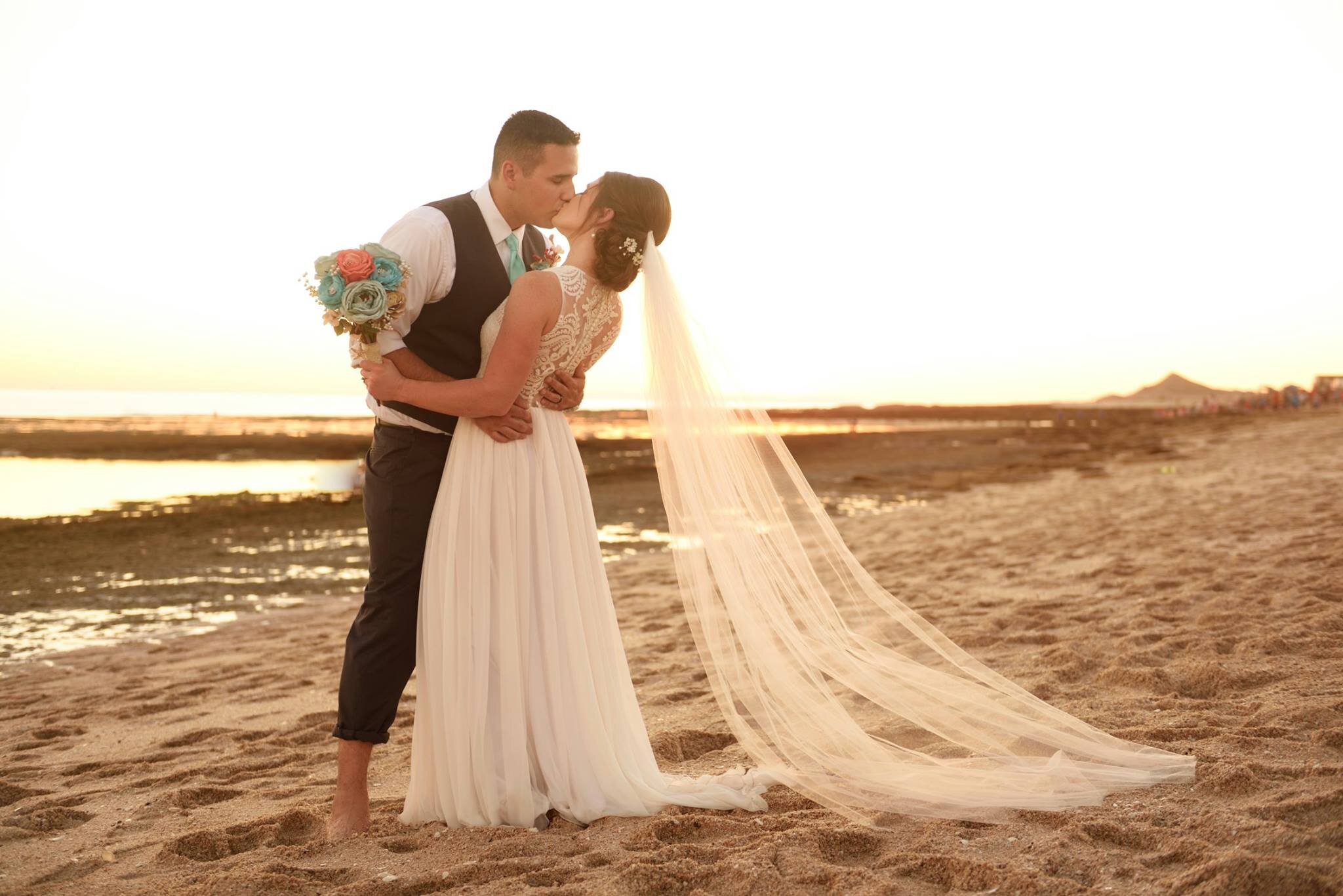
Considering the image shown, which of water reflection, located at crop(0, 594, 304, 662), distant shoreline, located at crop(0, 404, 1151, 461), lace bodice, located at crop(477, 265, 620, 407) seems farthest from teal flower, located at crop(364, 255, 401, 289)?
distant shoreline, located at crop(0, 404, 1151, 461)

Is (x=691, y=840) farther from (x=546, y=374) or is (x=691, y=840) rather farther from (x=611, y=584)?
(x=611, y=584)

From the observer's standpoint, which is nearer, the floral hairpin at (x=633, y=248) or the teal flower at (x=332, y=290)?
the teal flower at (x=332, y=290)

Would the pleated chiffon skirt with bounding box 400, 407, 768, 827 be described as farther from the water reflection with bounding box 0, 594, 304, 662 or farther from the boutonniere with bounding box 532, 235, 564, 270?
the water reflection with bounding box 0, 594, 304, 662

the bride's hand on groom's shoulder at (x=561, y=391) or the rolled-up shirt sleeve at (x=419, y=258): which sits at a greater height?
the rolled-up shirt sleeve at (x=419, y=258)

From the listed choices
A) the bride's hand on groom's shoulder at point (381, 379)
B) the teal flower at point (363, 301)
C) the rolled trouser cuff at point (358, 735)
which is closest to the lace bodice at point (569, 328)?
the bride's hand on groom's shoulder at point (381, 379)

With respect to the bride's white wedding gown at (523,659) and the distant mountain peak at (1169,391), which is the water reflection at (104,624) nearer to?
the bride's white wedding gown at (523,659)

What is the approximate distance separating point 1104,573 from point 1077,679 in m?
2.80

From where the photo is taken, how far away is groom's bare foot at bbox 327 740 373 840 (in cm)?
297

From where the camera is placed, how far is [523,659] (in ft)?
10.4

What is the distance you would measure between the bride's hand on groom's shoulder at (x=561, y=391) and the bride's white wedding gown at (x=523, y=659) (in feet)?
0.15

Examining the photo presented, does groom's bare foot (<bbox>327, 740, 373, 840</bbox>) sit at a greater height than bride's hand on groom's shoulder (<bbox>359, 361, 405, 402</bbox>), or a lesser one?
lesser

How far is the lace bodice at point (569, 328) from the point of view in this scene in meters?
3.06

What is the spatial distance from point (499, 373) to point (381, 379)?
1.22 ft

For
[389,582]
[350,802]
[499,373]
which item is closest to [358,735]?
[350,802]
